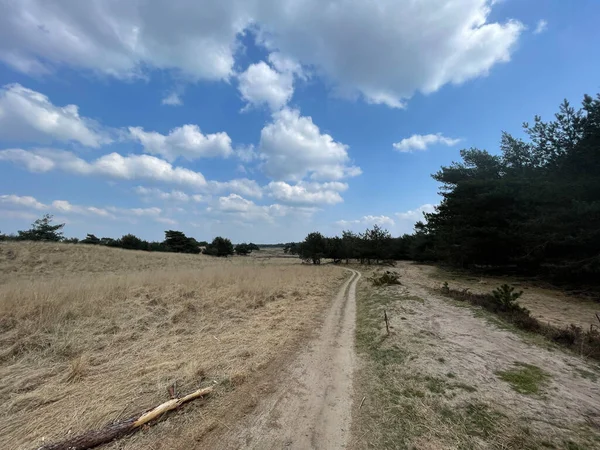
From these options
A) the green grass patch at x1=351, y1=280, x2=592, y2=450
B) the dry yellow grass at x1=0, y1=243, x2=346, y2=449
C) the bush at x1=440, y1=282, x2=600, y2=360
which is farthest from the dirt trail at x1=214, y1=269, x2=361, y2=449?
the bush at x1=440, y1=282, x2=600, y2=360

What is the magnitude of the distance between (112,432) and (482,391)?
5.76m

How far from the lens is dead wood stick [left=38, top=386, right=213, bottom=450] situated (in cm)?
342

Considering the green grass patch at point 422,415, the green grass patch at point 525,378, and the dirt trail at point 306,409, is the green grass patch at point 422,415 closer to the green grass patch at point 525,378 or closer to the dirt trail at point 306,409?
the dirt trail at point 306,409

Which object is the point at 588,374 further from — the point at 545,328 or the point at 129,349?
the point at 129,349

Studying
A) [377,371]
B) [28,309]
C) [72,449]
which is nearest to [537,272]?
[377,371]

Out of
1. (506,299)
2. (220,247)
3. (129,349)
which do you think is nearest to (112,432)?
(129,349)

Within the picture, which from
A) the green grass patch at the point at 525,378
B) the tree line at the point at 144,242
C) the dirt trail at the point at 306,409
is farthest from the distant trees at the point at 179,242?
the green grass patch at the point at 525,378

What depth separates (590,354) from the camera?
645 centimetres

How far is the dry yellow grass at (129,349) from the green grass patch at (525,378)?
4755mm

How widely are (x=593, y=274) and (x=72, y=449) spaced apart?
24.2 m

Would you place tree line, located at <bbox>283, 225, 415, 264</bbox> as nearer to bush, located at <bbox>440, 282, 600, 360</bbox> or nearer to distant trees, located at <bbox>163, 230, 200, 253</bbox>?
bush, located at <bbox>440, 282, 600, 360</bbox>

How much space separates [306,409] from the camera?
4492mm

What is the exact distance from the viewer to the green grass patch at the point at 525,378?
15.6 ft

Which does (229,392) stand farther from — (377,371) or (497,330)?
(497,330)
